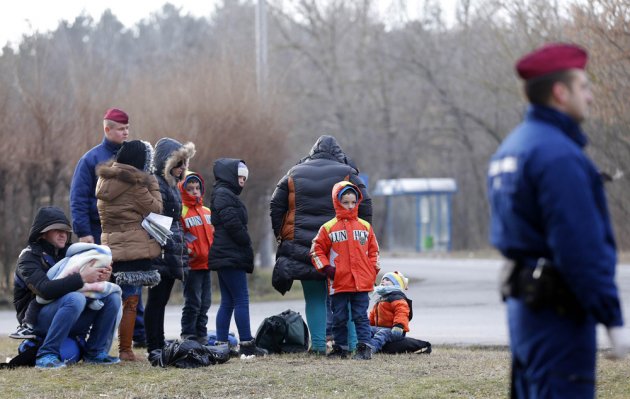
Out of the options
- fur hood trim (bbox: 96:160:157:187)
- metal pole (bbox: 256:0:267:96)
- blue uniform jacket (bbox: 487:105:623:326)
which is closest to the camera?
blue uniform jacket (bbox: 487:105:623:326)

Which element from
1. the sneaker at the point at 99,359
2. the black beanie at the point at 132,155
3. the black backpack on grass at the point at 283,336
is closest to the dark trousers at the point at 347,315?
the black backpack on grass at the point at 283,336

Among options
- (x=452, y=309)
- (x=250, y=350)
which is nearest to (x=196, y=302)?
(x=250, y=350)

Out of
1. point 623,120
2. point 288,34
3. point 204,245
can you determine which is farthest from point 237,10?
point 204,245

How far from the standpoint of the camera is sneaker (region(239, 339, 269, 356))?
10273mm

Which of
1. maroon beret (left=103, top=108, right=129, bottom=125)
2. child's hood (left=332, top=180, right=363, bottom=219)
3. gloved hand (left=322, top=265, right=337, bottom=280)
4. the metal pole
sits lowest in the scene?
gloved hand (left=322, top=265, right=337, bottom=280)

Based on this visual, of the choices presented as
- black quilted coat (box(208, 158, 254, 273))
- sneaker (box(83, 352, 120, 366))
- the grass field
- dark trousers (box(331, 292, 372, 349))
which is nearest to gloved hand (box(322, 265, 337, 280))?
dark trousers (box(331, 292, 372, 349))

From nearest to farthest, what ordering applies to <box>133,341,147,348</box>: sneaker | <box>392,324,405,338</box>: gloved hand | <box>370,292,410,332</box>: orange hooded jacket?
<box>392,324,405,338</box>: gloved hand < <box>370,292,410,332</box>: orange hooded jacket < <box>133,341,147,348</box>: sneaker

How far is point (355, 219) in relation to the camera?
9.94 metres

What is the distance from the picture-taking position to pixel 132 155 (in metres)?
9.67

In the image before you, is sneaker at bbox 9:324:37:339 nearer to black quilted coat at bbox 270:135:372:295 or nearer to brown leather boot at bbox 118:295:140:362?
brown leather boot at bbox 118:295:140:362

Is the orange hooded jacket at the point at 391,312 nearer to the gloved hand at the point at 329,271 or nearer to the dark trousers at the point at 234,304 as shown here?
the gloved hand at the point at 329,271

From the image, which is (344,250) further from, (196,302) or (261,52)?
(261,52)

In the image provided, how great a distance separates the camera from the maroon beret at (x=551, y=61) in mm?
4570

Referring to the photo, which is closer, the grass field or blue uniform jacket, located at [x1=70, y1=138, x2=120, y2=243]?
the grass field
